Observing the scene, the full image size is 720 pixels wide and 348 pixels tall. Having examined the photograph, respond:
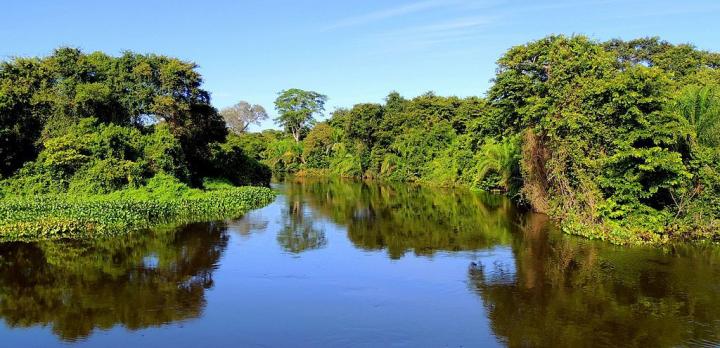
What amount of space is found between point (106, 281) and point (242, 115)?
89538 millimetres

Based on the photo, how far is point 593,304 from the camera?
13.6 meters

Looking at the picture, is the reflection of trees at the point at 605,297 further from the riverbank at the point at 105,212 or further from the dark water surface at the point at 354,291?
the riverbank at the point at 105,212

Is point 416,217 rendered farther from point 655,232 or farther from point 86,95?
point 86,95

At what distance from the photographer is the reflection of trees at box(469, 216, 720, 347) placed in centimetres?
1148

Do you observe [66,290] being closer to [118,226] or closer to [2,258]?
[2,258]

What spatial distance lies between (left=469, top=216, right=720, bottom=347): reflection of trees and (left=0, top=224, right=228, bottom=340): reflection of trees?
25.5 feet

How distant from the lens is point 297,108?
8800 cm

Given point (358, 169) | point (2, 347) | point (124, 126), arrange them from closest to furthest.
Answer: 1. point (2, 347)
2. point (124, 126)
3. point (358, 169)

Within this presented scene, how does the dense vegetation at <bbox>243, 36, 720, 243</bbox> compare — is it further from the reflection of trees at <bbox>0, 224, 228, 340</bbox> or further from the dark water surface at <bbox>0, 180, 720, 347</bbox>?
the reflection of trees at <bbox>0, 224, 228, 340</bbox>

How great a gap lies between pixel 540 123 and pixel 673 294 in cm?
1233

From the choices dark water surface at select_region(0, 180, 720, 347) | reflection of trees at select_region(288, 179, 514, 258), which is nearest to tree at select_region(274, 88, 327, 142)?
reflection of trees at select_region(288, 179, 514, 258)

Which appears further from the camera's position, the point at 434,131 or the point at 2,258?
the point at 434,131

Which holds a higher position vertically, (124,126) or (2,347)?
(124,126)

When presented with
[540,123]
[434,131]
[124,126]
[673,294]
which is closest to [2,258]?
[124,126]
